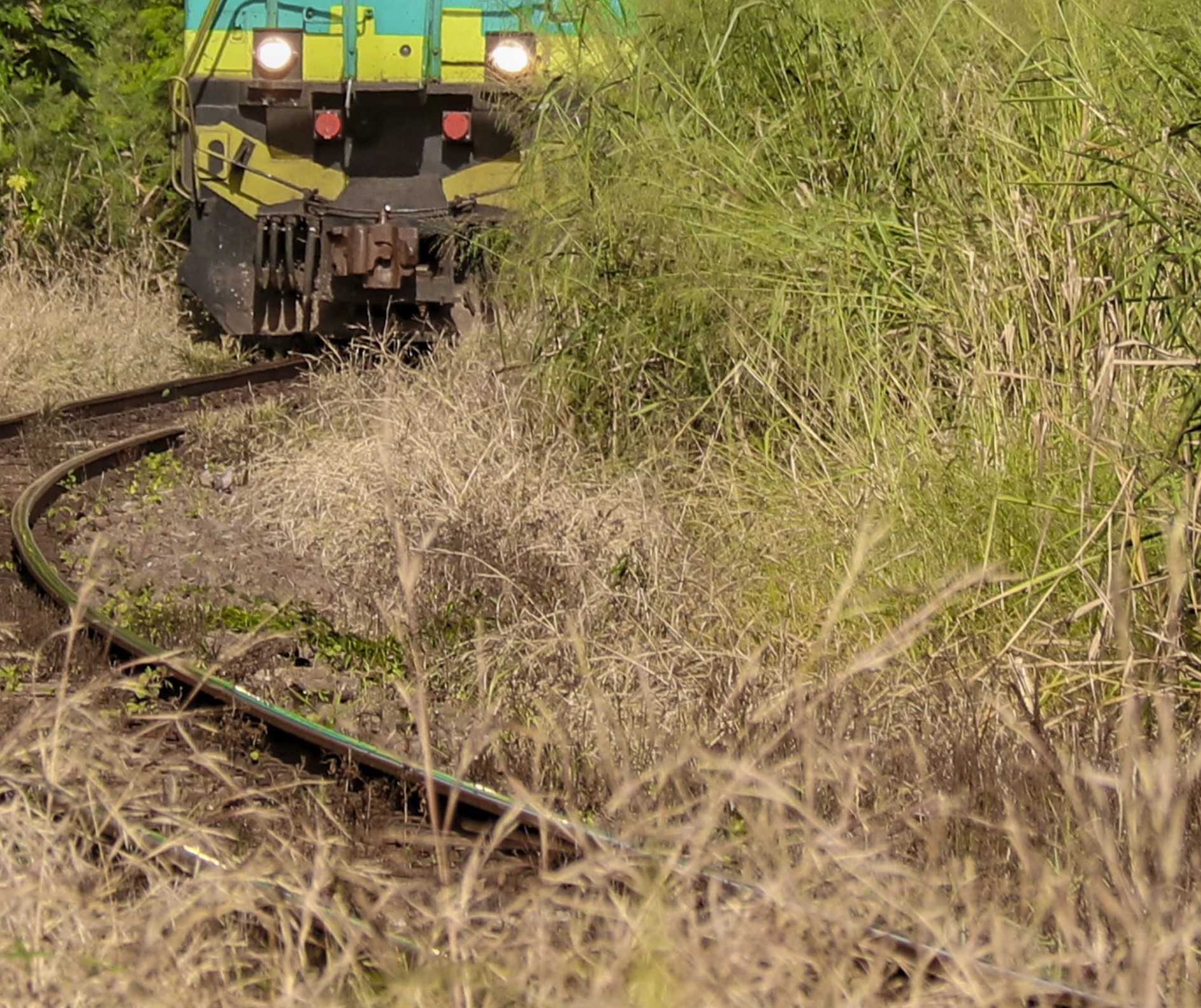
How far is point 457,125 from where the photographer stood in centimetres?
1052

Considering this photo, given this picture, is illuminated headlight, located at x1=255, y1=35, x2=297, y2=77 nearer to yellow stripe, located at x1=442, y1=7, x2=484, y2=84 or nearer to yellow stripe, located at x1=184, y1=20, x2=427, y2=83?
yellow stripe, located at x1=184, y1=20, x2=427, y2=83

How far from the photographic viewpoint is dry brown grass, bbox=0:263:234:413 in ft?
34.1

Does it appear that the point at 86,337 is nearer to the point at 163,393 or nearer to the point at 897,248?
the point at 163,393

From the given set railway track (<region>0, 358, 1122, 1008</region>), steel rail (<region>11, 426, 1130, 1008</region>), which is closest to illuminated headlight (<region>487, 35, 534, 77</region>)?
railway track (<region>0, 358, 1122, 1008</region>)

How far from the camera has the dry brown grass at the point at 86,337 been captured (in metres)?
10.4

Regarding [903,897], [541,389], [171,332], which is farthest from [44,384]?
[903,897]

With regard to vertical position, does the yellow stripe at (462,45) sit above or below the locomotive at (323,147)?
above

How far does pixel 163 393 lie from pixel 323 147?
2053 millimetres

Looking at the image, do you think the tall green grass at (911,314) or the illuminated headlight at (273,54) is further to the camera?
the illuminated headlight at (273,54)

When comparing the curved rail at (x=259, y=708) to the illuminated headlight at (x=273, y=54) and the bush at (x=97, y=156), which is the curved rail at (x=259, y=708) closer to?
the illuminated headlight at (x=273, y=54)

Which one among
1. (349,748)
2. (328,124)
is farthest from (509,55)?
(349,748)

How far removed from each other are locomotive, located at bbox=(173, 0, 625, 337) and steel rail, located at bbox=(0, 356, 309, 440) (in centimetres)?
31

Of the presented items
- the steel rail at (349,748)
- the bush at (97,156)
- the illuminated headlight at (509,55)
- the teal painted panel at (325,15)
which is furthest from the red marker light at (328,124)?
the bush at (97,156)

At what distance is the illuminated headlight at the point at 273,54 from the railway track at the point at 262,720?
219 cm
